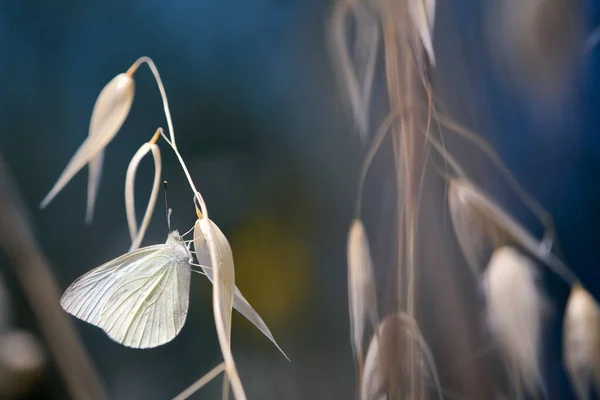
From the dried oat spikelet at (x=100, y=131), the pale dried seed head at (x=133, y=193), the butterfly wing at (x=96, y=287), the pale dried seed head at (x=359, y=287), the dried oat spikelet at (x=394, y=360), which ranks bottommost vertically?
the dried oat spikelet at (x=394, y=360)

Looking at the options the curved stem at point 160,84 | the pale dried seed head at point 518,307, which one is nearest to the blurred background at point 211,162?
the curved stem at point 160,84

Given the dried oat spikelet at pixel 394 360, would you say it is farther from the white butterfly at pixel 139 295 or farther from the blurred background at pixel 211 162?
the white butterfly at pixel 139 295

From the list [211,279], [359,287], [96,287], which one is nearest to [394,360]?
[359,287]

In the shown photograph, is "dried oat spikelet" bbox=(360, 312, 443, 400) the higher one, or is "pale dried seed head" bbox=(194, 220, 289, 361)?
"pale dried seed head" bbox=(194, 220, 289, 361)

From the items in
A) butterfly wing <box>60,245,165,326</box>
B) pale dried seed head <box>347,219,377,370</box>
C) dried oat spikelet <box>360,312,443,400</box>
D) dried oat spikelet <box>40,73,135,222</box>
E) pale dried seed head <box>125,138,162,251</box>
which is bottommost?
dried oat spikelet <box>360,312,443,400</box>

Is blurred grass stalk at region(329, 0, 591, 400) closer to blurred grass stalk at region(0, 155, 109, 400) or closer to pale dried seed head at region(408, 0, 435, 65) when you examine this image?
pale dried seed head at region(408, 0, 435, 65)

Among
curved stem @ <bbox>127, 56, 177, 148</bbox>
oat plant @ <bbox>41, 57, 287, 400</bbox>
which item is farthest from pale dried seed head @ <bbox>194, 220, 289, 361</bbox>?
curved stem @ <bbox>127, 56, 177, 148</bbox>
